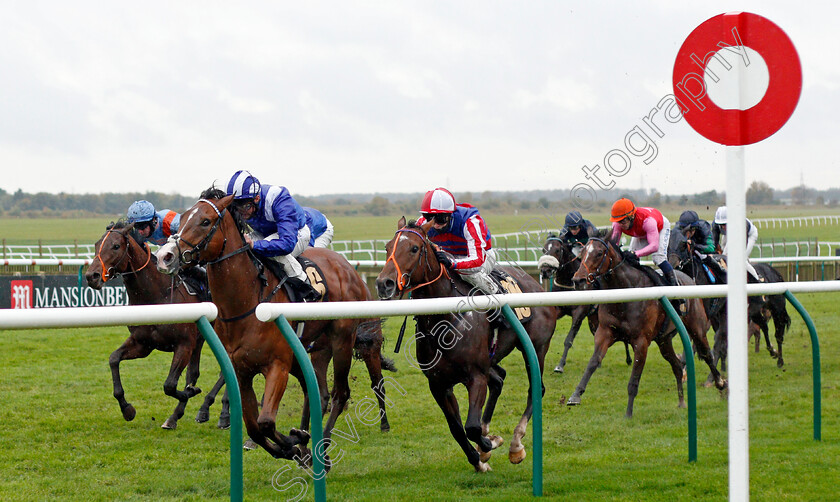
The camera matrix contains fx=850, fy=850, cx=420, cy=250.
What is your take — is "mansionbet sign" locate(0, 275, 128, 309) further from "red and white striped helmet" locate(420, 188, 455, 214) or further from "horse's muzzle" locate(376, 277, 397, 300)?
"horse's muzzle" locate(376, 277, 397, 300)

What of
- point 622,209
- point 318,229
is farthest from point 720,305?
point 318,229

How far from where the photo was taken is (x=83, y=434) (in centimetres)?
558

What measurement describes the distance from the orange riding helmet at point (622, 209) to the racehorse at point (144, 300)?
3.49m

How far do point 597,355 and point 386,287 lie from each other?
115 inches

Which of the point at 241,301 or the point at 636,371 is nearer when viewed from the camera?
the point at 241,301

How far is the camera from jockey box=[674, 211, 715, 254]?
8.40 meters

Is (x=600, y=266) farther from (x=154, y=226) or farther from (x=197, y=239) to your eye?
(x=197, y=239)

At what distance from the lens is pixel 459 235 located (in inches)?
207

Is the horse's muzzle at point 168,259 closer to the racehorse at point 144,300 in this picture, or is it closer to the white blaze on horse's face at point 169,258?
the white blaze on horse's face at point 169,258

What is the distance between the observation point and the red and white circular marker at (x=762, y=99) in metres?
2.63

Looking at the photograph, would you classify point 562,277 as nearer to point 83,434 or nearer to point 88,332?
point 83,434

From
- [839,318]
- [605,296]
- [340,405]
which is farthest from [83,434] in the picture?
[839,318]

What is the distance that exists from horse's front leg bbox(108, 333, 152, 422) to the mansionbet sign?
4729mm

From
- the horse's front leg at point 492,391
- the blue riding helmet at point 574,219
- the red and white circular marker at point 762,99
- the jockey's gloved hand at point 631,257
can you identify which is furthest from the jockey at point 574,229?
the red and white circular marker at point 762,99
